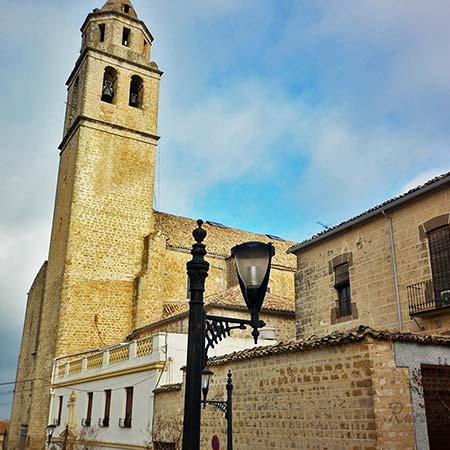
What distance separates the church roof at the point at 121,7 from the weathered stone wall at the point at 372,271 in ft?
67.3

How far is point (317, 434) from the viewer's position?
335 inches

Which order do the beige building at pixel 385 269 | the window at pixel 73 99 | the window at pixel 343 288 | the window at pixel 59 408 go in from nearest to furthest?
1. the beige building at pixel 385 269
2. the window at pixel 343 288
3. the window at pixel 59 408
4. the window at pixel 73 99

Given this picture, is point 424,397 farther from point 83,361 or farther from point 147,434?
point 83,361

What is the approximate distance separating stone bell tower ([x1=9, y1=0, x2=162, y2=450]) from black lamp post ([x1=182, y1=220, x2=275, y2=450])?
761 inches

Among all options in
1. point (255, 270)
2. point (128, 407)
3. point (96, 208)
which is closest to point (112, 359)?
point (128, 407)

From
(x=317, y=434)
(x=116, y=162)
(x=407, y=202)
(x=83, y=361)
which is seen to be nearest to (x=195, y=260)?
(x=317, y=434)

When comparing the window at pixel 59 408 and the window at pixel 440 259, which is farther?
the window at pixel 59 408

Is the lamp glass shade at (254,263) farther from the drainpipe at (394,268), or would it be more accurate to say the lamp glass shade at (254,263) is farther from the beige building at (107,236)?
the beige building at (107,236)

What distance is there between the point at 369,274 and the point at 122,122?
1766cm

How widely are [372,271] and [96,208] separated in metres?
15.5

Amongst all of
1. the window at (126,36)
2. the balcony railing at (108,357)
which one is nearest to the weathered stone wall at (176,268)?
the balcony railing at (108,357)

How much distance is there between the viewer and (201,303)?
4355mm

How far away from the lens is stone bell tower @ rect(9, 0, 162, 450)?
76.0ft

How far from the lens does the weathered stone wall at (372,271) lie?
11.8m
